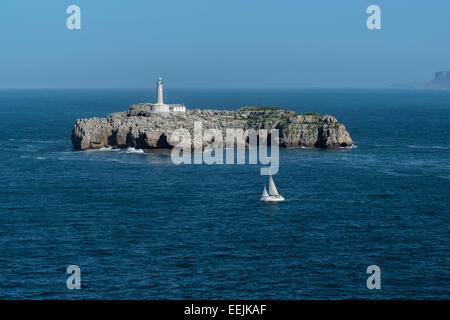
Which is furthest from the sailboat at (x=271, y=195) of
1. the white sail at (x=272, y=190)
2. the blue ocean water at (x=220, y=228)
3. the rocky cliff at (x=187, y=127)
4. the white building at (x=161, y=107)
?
the white building at (x=161, y=107)

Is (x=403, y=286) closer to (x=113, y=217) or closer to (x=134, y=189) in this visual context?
(x=113, y=217)

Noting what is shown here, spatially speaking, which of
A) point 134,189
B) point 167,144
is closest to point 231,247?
point 134,189

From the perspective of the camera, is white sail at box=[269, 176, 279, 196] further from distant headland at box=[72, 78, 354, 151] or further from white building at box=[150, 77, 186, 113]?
white building at box=[150, 77, 186, 113]

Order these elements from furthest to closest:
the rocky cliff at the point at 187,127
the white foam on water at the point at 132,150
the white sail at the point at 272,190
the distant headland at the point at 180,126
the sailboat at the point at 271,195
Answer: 1. the distant headland at the point at 180,126
2. the rocky cliff at the point at 187,127
3. the white foam on water at the point at 132,150
4. the white sail at the point at 272,190
5. the sailboat at the point at 271,195

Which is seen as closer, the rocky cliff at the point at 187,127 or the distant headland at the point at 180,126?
the rocky cliff at the point at 187,127

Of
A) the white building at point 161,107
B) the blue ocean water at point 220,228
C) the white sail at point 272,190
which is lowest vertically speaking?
the blue ocean water at point 220,228

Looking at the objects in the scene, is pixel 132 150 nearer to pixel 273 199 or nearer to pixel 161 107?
pixel 161 107

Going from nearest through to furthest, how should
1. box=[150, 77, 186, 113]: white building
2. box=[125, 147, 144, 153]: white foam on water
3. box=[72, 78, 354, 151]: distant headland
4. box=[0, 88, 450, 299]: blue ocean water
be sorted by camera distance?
box=[0, 88, 450, 299]: blue ocean water → box=[125, 147, 144, 153]: white foam on water → box=[72, 78, 354, 151]: distant headland → box=[150, 77, 186, 113]: white building

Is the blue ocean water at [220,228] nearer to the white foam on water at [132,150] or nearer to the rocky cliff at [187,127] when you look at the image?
the white foam on water at [132,150]

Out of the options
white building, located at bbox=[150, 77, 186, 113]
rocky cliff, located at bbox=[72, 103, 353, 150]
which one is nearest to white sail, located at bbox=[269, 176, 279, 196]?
rocky cliff, located at bbox=[72, 103, 353, 150]
